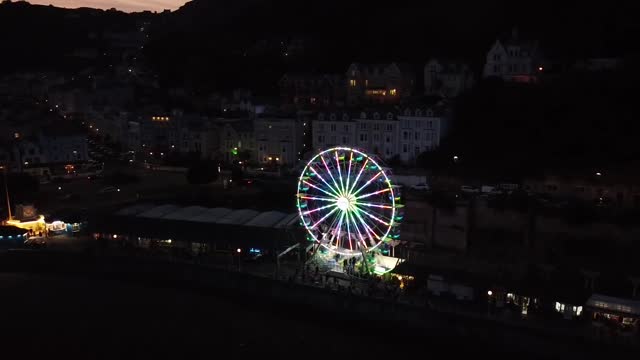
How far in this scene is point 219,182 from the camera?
33.8 m

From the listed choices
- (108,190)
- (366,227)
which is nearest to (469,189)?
(366,227)

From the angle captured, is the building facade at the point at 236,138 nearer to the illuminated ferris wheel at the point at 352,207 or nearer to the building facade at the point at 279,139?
the building facade at the point at 279,139

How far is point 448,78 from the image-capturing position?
115 ft

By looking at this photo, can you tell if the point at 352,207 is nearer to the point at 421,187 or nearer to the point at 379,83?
the point at 421,187

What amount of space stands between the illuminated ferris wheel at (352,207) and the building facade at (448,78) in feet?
43.8

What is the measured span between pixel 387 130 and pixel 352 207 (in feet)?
37.0

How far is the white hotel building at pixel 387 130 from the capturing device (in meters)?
30.8

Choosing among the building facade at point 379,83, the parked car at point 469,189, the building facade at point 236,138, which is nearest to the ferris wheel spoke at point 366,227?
Answer: the parked car at point 469,189

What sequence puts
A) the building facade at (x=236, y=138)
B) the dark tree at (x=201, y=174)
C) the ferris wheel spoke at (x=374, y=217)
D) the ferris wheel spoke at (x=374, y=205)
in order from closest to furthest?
the ferris wheel spoke at (x=374, y=205), the ferris wheel spoke at (x=374, y=217), the dark tree at (x=201, y=174), the building facade at (x=236, y=138)

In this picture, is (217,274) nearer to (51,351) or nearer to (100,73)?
(51,351)

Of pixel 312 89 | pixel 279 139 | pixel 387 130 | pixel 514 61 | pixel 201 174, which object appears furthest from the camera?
pixel 312 89

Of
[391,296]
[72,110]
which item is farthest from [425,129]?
[72,110]

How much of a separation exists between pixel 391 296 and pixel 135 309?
782 centimetres

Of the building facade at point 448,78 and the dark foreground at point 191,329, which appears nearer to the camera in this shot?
the dark foreground at point 191,329
